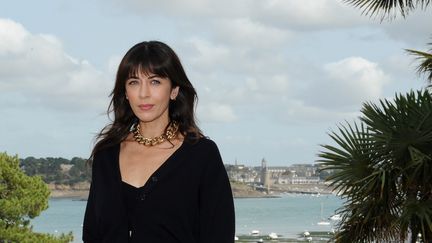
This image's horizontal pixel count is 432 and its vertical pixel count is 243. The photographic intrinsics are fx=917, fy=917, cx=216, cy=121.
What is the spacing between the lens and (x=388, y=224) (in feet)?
Result: 31.3

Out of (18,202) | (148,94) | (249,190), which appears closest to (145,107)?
(148,94)

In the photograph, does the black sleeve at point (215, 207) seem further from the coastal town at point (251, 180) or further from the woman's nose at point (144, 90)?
the coastal town at point (251, 180)

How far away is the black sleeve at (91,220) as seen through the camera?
2557mm

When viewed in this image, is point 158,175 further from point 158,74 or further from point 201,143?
point 158,74

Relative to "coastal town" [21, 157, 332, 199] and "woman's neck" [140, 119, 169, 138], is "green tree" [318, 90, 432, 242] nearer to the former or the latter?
"woman's neck" [140, 119, 169, 138]

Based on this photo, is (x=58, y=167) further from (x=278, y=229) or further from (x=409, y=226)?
(x=409, y=226)

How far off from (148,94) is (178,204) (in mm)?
308

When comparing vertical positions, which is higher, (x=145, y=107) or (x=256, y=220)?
(x=256, y=220)

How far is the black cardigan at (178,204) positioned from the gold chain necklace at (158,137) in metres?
0.05

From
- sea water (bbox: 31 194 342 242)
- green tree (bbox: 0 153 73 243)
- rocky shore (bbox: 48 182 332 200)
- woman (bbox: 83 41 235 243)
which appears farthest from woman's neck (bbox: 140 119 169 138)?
rocky shore (bbox: 48 182 332 200)

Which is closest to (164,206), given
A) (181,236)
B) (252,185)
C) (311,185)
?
(181,236)

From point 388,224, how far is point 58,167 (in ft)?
208

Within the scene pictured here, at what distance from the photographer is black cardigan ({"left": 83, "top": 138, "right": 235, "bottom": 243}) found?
2.43 metres

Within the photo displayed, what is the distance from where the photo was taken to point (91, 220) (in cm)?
258
